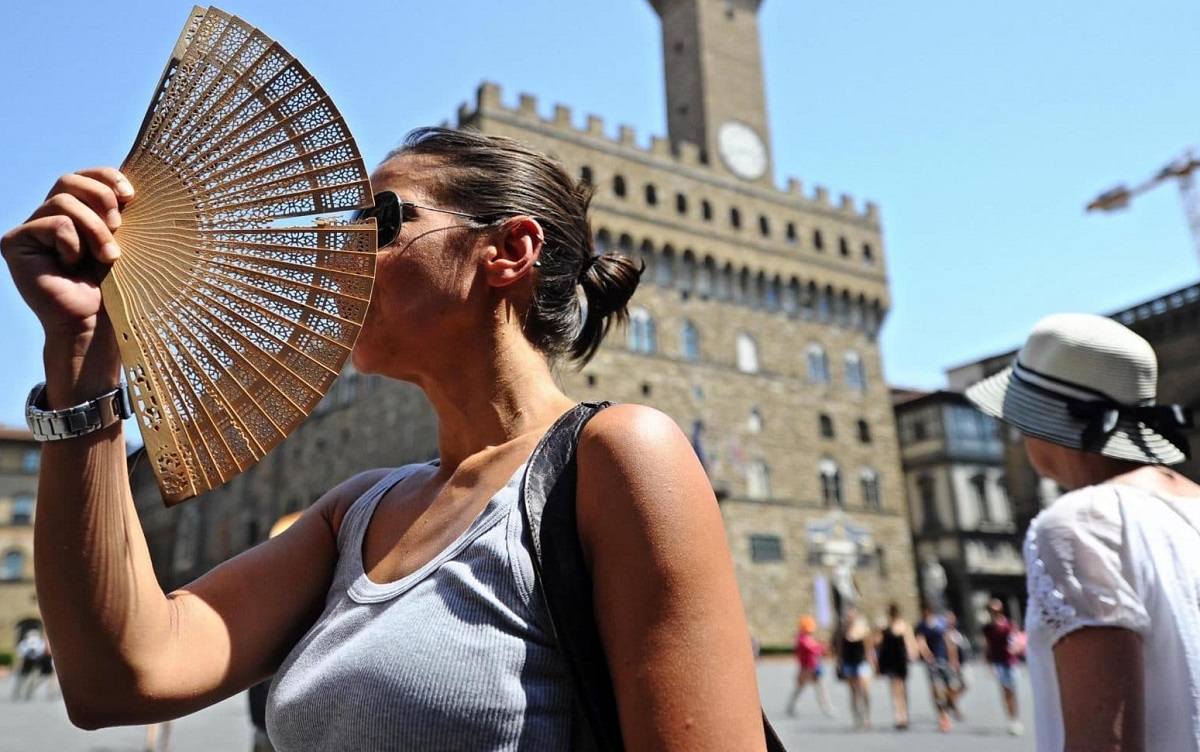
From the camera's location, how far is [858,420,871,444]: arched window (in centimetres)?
3344

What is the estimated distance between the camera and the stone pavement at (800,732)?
28.9 feet

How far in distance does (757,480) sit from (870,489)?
513 centimetres

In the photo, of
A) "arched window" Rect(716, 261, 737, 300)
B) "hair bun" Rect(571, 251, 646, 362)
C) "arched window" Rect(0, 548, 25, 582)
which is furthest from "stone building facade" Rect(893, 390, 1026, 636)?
"arched window" Rect(0, 548, 25, 582)

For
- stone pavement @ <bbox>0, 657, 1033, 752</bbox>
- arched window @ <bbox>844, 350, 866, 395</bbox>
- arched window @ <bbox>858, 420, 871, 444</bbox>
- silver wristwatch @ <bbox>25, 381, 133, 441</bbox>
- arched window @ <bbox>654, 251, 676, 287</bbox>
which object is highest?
arched window @ <bbox>654, 251, 676, 287</bbox>

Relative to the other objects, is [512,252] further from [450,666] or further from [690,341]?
[690,341]

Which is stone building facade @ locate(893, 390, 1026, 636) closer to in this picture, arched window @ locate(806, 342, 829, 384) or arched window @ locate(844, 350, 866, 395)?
arched window @ locate(844, 350, 866, 395)

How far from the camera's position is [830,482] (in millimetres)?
32094

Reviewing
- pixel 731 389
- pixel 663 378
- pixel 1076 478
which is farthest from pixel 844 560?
pixel 1076 478

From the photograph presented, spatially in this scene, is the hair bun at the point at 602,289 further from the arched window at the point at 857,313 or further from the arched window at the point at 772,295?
the arched window at the point at 857,313

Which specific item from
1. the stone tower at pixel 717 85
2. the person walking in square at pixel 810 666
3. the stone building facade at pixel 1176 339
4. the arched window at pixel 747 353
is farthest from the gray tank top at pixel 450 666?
the stone tower at pixel 717 85

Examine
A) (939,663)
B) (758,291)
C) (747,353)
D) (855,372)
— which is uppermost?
(758,291)

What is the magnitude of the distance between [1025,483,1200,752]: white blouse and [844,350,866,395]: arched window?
1289 inches

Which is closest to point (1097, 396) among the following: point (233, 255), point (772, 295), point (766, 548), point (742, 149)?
point (233, 255)

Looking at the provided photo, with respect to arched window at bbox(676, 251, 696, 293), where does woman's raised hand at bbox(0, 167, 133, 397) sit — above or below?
below
